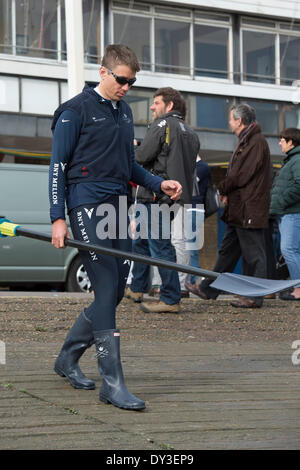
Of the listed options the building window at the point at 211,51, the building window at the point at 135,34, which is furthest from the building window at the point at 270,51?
the building window at the point at 135,34

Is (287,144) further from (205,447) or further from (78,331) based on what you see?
(205,447)

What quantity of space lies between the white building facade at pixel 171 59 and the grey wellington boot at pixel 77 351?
18428 mm

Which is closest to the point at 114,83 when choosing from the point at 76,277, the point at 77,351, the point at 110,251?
the point at 110,251

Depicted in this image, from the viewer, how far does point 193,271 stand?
485 centimetres

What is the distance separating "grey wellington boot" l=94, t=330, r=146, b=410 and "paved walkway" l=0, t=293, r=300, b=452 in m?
0.05

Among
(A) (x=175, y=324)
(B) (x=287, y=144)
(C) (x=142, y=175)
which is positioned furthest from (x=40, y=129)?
(C) (x=142, y=175)

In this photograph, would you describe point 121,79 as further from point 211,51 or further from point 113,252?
point 211,51

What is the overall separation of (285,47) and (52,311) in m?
22.6

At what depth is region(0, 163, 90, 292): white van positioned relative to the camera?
40.0ft

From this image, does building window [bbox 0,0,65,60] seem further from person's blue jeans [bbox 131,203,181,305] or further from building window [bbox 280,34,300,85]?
person's blue jeans [bbox 131,203,181,305]

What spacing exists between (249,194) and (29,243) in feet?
13.5

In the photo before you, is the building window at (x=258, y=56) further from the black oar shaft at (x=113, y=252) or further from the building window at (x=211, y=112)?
the black oar shaft at (x=113, y=252)

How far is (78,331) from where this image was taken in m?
5.10

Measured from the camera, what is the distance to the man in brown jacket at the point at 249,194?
907 cm
